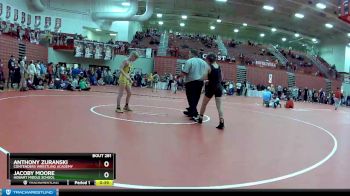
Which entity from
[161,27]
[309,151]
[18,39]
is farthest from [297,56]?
[309,151]

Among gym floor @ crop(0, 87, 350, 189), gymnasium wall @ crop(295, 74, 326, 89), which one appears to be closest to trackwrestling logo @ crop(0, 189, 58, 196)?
gym floor @ crop(0, 87, 350, 189)

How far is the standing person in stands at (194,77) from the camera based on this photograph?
7.07 meters

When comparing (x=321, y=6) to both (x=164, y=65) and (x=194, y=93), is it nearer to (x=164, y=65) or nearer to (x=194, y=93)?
(x=164, y=65)

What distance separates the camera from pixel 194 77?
7.14m

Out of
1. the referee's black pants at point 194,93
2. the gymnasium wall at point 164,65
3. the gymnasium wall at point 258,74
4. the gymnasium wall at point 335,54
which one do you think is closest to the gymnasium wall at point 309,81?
the gymnasium wall at point 258,74

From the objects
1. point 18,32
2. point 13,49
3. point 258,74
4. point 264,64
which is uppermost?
point 18,32

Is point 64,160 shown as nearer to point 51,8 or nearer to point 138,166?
point 138,166

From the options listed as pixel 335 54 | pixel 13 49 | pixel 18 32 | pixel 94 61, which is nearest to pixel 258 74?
pixel 94 61

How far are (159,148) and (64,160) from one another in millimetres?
2591

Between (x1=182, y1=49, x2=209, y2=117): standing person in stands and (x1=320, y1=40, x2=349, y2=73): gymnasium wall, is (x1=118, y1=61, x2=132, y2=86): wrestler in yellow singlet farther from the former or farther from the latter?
(x1=320, y1=40, x2=349, y2=73): gymnasium wall
